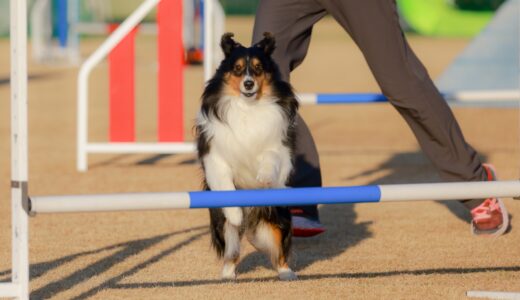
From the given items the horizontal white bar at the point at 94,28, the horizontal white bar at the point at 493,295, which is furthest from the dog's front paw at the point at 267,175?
the horizontal white bar at the point at 94,28

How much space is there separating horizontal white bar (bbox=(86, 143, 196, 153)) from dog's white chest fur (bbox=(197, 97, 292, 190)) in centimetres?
377

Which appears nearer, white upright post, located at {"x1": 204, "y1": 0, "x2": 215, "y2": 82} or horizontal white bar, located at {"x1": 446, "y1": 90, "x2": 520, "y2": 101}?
horizontal white bar, located at {"x1": 446, "y1": 90, "x2": 520, "y2": 101}

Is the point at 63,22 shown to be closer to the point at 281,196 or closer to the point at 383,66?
the point at 383,66

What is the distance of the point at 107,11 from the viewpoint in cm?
3666

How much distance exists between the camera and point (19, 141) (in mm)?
3918

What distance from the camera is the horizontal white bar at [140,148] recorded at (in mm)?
8609

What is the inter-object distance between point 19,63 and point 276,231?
1.46 metres

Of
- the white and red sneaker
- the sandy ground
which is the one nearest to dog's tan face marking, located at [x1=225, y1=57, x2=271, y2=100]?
the sandy ground

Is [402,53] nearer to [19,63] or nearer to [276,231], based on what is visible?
[276,231]

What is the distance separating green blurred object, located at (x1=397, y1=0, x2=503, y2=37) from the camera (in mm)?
28875

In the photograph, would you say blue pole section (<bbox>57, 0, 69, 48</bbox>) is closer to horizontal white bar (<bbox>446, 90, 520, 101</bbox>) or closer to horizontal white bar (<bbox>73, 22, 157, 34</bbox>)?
horizontal white bar (<bbox>73, 22, 157, 34</bbox>)

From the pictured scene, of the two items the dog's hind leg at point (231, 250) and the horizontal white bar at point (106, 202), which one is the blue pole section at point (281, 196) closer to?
the horizontal white bar at point (106, 202)

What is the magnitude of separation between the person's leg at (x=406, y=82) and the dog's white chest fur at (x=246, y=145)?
0.65m

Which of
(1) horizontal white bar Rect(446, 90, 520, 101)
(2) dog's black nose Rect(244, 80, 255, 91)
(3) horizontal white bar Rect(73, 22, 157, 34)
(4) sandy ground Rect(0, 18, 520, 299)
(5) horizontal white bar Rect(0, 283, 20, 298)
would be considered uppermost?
(2) dog's black nose Rect(244, 80, 255, 91)
